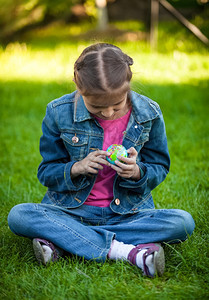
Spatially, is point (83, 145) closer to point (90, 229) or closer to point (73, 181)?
point (73, 181)

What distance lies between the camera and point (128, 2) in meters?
9.63

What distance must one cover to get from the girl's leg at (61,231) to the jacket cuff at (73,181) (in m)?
0.19

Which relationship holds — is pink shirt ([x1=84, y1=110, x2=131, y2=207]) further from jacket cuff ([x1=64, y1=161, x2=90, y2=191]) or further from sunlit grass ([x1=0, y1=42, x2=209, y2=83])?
sunlit grass ([x1=0, y1=42, x2=209, y2=83])

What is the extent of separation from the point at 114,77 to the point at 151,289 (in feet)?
3.47

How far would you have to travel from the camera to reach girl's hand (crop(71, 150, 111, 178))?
228 cm

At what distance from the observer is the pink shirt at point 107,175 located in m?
2.51

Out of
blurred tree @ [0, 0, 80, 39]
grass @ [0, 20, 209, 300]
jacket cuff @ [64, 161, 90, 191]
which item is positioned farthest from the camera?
blurred tree @ [0, 0, 80, 39]

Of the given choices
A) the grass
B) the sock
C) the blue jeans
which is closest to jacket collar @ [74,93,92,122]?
the grass

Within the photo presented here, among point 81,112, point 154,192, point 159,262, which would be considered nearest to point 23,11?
point 154,192

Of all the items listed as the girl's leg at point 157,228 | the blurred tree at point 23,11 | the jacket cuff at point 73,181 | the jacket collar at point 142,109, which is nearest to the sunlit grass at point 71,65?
the blurred tree at point 23,11

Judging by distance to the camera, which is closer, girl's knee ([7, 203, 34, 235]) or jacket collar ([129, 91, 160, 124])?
girl's knee ([7, 203, 34, 235])

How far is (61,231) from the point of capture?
2.30 m

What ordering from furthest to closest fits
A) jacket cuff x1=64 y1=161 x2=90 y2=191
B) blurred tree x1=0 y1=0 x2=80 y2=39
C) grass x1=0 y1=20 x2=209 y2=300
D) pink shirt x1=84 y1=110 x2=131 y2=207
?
1. blurred tree x1=0 y1=0 x2=80 y2=39
2. pink shirt x1=84 y1=110 x2=131 y2=207
3. jacket cuff x1=64 y1=161 x2=90 y2=191
4. grass x1=0 y1=20 x2=209 y2=300

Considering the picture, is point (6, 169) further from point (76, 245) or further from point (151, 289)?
point (151, 289)
